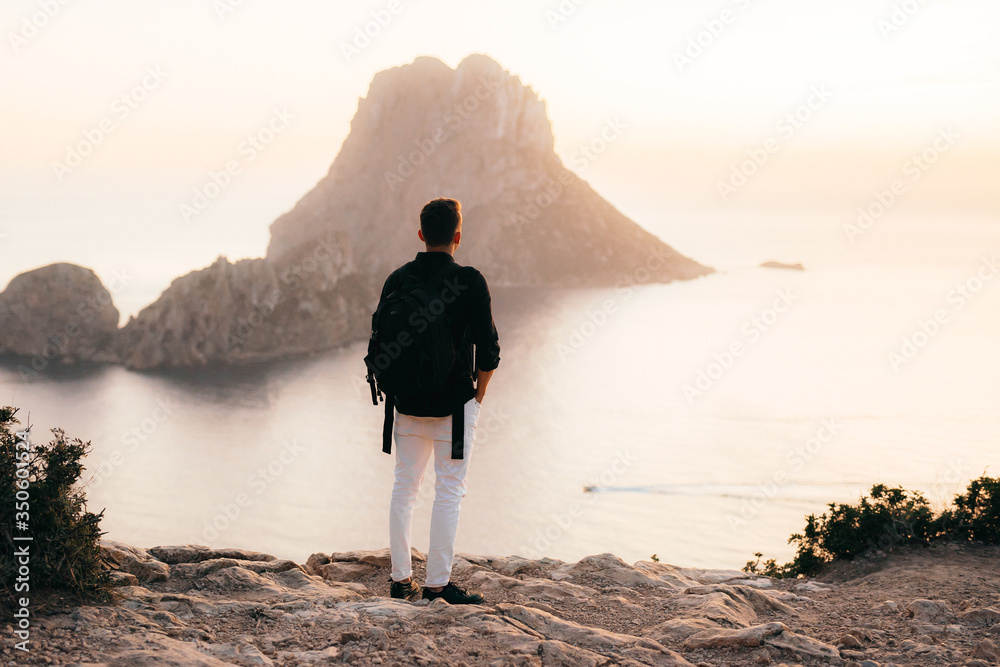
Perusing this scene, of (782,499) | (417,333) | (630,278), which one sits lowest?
(782,499)

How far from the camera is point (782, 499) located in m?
59.1

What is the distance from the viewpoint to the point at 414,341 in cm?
424

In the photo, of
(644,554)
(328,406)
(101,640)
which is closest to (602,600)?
(101,640)

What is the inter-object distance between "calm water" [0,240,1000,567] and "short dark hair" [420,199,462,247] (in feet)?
120

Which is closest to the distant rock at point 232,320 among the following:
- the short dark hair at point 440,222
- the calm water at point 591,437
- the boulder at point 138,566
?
the calm water at point 591,437

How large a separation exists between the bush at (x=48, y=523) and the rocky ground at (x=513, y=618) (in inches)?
7.4

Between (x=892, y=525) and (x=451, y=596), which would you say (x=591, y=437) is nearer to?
(x=892, y=525)

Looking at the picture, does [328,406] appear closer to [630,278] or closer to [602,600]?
[602,600]

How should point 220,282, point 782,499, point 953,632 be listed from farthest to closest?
point 220,282
point 782,499
point 953,632

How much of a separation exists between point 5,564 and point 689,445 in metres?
75.3

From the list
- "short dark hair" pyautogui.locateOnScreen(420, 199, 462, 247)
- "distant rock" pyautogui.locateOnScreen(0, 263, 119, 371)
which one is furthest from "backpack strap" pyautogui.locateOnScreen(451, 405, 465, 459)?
"distant rock" pyautogui.locateOnScreen(0, 263, 119, 371)

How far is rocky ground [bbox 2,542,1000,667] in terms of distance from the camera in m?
3.90

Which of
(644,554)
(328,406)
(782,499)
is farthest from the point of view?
(328,406)

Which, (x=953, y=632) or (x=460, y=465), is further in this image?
(x=953, y=632)
